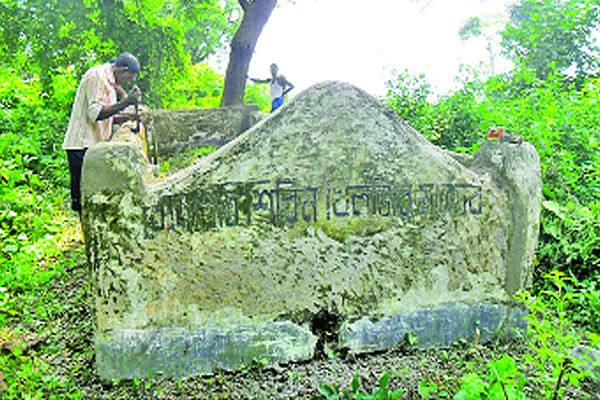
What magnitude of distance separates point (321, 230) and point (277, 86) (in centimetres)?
714

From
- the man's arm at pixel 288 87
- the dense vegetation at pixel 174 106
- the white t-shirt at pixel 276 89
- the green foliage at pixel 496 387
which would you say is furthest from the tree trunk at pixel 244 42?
the green foliage at pixel 496 387

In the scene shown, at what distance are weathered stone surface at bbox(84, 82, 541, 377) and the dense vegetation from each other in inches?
13.6

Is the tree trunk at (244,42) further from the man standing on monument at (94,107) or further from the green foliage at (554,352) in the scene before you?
the green foliage at (554,352)

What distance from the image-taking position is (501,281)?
2.57 m

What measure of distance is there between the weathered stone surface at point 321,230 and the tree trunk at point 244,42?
6.59m

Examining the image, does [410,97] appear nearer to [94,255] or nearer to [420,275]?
[420,275]

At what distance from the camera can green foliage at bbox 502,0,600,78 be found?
23.0 feet

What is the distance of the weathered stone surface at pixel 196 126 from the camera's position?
7.16 metres

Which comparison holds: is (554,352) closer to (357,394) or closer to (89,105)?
(357,394)

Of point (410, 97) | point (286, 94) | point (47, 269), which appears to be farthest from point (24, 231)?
point (286, 94)

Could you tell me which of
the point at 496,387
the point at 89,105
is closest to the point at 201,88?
the point at 89,105

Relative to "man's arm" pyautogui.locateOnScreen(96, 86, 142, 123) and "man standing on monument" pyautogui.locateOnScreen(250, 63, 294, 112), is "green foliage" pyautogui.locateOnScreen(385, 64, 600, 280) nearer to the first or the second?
"man standing on monument" pyautogui.locateOnScreen(250, 63, 294, 112)

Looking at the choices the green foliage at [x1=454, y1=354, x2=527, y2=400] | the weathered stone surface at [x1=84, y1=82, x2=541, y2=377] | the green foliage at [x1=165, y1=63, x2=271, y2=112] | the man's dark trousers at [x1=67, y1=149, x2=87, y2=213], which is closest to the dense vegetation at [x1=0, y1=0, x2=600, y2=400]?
the green foliage at [x1=454, y1=354, x2=527, y2=400]

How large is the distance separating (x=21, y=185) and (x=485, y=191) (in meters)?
5.19
